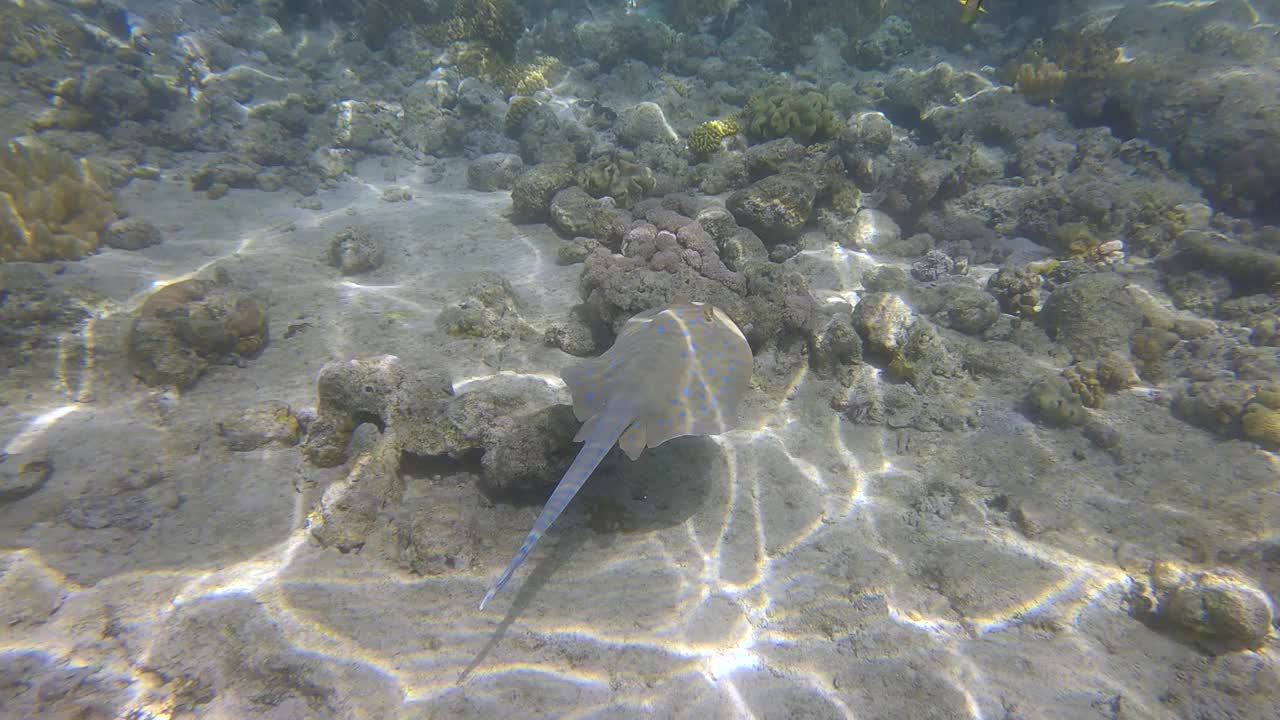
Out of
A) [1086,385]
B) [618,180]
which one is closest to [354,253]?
[618,180]

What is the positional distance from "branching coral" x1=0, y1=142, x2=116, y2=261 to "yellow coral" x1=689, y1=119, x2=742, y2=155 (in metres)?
9.54

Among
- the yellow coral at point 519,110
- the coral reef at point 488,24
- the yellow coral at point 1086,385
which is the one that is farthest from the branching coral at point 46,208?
the yellow coral at point 1086,385

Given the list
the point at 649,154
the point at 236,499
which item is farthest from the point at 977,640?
the point at 649,154

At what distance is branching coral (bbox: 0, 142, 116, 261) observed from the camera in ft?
20.5

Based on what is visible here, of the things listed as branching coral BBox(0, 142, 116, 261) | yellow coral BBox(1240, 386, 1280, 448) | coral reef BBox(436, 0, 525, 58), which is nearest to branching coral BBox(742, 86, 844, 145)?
yellow coral BBox(1240, 386, 1280, 448)

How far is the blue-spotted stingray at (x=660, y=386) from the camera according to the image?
3.23 m

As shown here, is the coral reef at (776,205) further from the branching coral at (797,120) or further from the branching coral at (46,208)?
the branching coral at (46,208)

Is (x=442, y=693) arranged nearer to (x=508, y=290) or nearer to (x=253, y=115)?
(x=508, y=290)

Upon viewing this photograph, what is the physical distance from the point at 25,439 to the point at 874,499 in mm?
7230

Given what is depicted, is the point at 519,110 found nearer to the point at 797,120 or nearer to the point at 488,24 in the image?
the point at 488,24

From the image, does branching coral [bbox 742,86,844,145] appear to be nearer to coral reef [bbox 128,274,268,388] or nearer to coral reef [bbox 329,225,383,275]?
coral reef [bbox 329,225,383,275]

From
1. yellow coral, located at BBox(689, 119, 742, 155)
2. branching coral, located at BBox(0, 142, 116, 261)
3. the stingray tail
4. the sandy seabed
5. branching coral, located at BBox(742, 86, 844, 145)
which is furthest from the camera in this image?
yellow coral, located at BBox(689, 119, 742, 155)

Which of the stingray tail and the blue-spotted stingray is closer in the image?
the stingray tail

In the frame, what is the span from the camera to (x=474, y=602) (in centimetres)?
351
